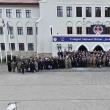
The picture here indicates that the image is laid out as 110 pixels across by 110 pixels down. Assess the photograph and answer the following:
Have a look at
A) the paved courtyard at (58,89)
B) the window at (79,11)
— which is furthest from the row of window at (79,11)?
the paved courtyard at (58,89)

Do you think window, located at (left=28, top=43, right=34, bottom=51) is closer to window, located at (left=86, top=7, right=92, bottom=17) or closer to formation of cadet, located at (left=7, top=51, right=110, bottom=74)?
window, located at (left=86, top=7, right=92, bottom=17)

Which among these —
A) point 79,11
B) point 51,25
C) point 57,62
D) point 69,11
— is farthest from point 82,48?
point 57,62

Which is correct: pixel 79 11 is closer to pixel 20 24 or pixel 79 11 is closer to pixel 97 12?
pixel 97 12

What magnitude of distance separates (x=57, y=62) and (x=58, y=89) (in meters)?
9.39

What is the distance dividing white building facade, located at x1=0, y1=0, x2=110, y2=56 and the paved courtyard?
13283 mm

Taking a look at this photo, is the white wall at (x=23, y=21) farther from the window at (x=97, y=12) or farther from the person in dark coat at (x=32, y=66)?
the person in dark coat at (x=32, y=66)

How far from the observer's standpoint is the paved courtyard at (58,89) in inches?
724

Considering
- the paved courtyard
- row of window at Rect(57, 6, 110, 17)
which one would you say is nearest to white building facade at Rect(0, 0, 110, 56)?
row of window at Rect(57, 6, 110, 17)

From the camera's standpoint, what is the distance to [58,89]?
22.9 metres

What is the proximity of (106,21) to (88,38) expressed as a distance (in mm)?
5458

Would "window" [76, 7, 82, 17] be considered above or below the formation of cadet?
above

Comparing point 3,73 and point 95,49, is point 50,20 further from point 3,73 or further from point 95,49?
point 3,73

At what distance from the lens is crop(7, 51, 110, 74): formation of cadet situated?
30.7 meters

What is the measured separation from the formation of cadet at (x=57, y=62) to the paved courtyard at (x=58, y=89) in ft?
2.52
